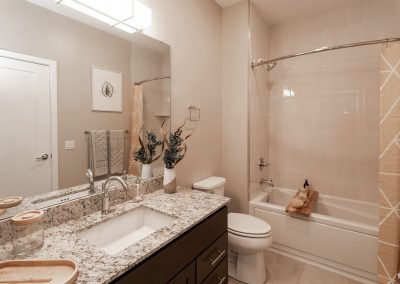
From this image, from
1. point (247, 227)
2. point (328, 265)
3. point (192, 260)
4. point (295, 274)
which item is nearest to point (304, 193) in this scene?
point (328, 265)


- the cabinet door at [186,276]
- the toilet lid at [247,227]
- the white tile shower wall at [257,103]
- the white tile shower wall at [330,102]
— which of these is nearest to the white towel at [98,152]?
the cabinet door at [186,276]

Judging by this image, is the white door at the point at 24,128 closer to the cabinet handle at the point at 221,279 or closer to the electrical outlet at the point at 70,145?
the electrical outlet at the point at 70,145

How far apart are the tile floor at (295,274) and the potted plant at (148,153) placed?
1183mm

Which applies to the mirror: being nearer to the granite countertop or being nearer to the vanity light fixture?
the vanity light fixture

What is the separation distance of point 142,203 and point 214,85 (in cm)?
142

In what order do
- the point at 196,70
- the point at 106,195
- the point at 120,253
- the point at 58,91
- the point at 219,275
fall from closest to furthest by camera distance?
the point at 120,253 < the point at 58,91 < the point at 106,195 < the point at 219,275 < the point at 196,70

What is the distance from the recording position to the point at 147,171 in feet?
5.10

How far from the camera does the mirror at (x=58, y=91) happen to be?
914 millimetres

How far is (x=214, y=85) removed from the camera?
2211 millimetres

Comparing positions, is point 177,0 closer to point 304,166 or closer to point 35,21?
point 35,21

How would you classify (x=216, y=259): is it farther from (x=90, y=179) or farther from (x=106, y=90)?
(x=106, y=90)

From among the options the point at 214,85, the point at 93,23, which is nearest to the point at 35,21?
the point at 93,23

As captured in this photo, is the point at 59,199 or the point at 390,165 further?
the point at 390,165

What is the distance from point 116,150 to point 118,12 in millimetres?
840
